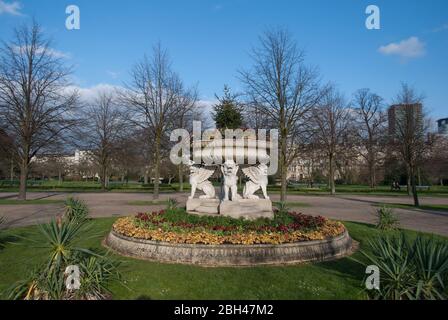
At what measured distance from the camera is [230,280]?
5637mm

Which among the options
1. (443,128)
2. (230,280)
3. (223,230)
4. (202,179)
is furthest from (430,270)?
(443,128)

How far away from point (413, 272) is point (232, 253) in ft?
10.7

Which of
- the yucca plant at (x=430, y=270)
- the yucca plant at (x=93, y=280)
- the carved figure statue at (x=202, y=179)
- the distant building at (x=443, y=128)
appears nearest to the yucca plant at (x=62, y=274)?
the yucca plant at (x=93, y=280)

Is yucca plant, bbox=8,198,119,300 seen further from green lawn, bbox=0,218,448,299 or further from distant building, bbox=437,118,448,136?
distant building, bbox=437,118,448,136

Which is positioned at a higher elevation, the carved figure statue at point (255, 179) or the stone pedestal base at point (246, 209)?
the carved figure statue at point (255, 179)

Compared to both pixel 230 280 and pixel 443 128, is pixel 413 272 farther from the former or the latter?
pixel 443 128

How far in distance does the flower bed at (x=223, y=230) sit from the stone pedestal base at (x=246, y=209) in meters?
0.43

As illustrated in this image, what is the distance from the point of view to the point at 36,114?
22.8 meters

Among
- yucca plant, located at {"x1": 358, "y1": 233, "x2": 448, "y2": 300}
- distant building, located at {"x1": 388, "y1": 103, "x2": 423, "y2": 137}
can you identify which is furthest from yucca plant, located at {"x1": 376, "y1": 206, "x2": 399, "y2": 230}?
distant building, located at {"x1": 388, "y1": 103, "x2": 423, "y2": 137}

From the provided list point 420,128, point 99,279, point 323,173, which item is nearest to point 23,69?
point 99,279

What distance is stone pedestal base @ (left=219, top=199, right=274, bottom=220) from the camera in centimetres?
912

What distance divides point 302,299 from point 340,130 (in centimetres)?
3343

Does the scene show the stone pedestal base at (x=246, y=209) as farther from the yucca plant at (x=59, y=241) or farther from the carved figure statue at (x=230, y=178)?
the yucca plant at (x=59, y=241)

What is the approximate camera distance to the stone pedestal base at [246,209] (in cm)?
912
